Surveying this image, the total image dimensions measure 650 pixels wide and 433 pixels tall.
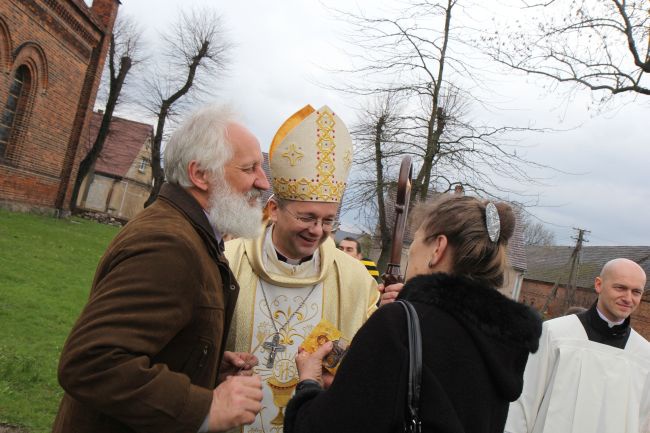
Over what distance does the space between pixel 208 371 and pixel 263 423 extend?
1.09m

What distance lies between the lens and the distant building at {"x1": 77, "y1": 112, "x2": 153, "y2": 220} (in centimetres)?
4262

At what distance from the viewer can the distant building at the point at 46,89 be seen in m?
14.3

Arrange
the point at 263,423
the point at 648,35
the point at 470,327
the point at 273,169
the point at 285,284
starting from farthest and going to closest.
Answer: the point at 648,35, the point at 273,169, the point at 285,284, the point at 263,423, the point at 470,327

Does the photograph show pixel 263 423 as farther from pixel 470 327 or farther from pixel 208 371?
pixel 470 327

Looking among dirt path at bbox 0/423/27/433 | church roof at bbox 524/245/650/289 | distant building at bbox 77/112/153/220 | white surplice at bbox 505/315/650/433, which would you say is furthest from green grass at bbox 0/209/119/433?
church roof at bbox 524/245/650/289

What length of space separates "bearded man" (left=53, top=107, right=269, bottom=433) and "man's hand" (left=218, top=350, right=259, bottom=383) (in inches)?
12.0

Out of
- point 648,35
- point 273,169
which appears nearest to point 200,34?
point 648,35

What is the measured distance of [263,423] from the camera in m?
2.86

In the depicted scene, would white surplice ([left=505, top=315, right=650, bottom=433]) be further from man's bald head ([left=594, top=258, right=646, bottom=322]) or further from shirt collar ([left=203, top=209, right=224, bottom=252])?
shirt collar ([left=203, top=209, right=224, bottom=252])

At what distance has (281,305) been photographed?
10.1 ft

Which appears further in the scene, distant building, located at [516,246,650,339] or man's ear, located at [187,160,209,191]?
distant building, located at [516,246,650,339]

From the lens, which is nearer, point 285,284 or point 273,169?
point 285,284

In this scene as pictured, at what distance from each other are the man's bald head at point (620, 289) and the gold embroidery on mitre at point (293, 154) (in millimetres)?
2743

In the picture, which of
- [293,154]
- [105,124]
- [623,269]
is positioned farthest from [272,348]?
[105,124]
